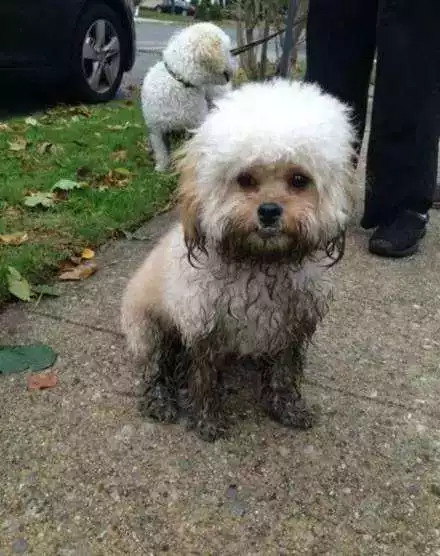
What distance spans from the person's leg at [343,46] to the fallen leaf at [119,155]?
1910mm

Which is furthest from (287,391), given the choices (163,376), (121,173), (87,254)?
(121,173)

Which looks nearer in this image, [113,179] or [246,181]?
[246,181]

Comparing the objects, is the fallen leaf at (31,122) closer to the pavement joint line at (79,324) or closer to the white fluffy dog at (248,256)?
the pavement joint line at (79,324)

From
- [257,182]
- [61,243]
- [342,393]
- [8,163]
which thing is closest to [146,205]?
[61,243]

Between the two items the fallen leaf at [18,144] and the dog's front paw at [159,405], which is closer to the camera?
the dog's front paw at [159,405]

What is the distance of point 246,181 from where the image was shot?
215cm

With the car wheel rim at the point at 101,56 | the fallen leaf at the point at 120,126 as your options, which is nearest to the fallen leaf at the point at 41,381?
the fallen leaf at the point at 120,126

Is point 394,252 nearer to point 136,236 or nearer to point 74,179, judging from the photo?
point 136,236

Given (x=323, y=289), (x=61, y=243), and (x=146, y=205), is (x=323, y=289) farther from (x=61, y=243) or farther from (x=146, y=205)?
(x=146, y=205)

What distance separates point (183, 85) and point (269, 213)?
12.7ft

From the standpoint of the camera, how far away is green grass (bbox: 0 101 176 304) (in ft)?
12.5

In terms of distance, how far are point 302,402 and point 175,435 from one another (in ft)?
1.67

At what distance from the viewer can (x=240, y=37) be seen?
9008 mm

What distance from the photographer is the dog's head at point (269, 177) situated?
2.08 metres
